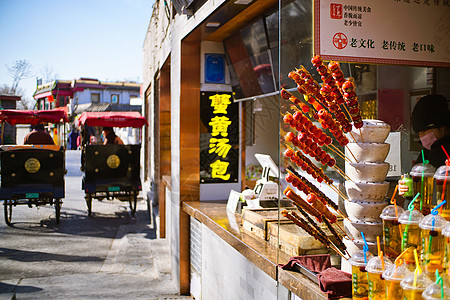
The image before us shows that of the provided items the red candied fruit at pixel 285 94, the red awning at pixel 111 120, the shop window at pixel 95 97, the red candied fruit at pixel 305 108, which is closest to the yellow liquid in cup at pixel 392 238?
the red candied fruit at pixel 305 108

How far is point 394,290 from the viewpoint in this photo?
1896mm

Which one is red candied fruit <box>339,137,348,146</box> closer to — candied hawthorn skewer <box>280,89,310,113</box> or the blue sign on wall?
candied hawthorn skewer <box>280,89,310,113</box>

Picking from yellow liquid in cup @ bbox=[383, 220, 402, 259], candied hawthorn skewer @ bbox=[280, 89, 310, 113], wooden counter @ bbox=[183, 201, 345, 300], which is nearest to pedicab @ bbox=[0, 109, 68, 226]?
wooden counter @ bbox=[183, 201, 345, 300]

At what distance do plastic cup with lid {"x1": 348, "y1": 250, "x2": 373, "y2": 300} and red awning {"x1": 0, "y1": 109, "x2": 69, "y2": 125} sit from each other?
39.2 feet

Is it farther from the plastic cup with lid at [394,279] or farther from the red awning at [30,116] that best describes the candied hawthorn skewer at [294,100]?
the red awning at [30,116]

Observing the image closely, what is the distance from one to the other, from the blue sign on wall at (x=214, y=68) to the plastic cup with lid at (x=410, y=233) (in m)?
4.47

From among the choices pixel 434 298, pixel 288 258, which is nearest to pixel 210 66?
pixel 288 258

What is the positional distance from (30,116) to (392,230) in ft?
39.5

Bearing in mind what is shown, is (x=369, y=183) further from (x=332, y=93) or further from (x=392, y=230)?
(x=332, y=93)

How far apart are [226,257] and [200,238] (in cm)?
112

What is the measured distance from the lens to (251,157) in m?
10.6

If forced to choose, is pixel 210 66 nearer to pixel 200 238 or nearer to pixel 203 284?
pixel 200 238

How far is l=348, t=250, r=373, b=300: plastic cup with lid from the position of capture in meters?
2.12

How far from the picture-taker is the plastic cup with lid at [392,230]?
7.16 feet
